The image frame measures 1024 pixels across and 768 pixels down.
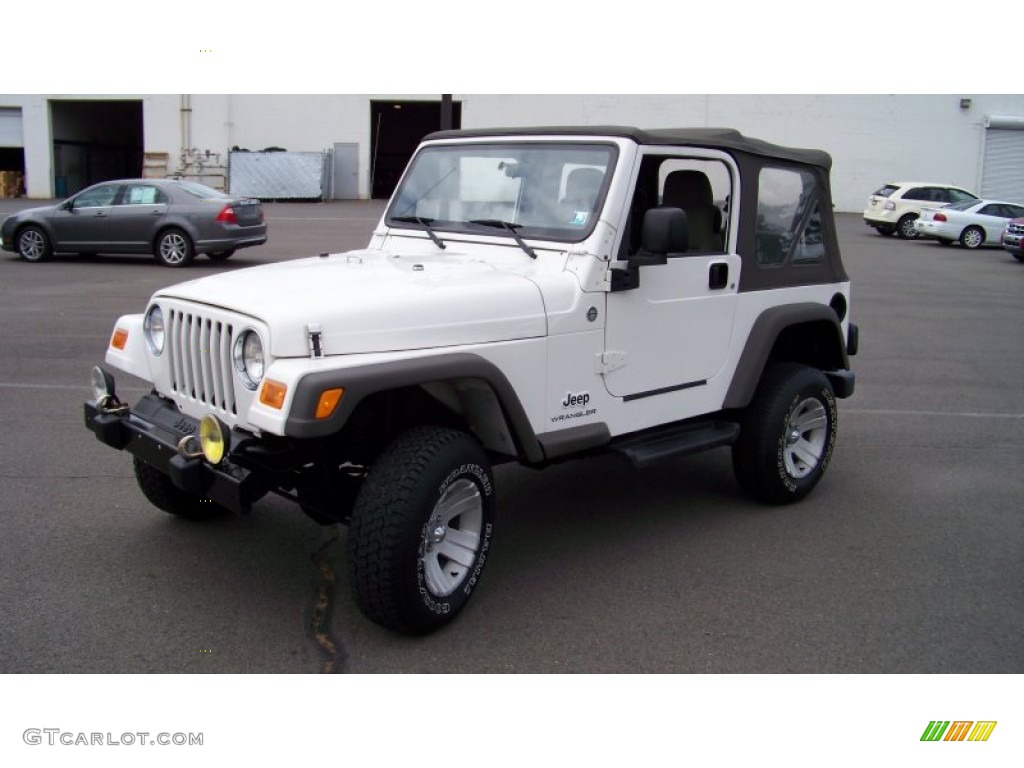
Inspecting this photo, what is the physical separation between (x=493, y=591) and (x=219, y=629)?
1.27 m

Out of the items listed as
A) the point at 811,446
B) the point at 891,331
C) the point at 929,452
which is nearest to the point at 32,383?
the point at 811,446

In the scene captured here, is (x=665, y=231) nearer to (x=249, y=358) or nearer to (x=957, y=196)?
(x=249, y=358)

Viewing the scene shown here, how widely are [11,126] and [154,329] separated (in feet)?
127

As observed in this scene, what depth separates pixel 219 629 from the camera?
4070 mm

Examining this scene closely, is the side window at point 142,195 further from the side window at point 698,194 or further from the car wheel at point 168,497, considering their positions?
the side window at point 698,194

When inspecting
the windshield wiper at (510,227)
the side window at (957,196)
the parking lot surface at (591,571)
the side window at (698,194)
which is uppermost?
the side window at (957,196)

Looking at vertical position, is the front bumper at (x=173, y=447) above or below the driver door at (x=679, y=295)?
below

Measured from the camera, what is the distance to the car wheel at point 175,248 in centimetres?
1627

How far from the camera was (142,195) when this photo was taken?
653 inches

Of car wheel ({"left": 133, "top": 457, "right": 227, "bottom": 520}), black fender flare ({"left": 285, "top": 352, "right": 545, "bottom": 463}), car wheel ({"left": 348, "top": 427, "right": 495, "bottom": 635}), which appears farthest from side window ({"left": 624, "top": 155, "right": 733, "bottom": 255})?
car wheel ({"left": 133, "top": 457, "right": 227, "bottom": 520})

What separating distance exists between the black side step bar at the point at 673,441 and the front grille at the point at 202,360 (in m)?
2.01

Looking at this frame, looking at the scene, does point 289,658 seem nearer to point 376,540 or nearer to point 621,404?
point 376,540

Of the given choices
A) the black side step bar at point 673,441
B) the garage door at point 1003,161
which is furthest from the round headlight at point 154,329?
the garage door at point 1003,161

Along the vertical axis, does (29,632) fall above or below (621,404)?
below
